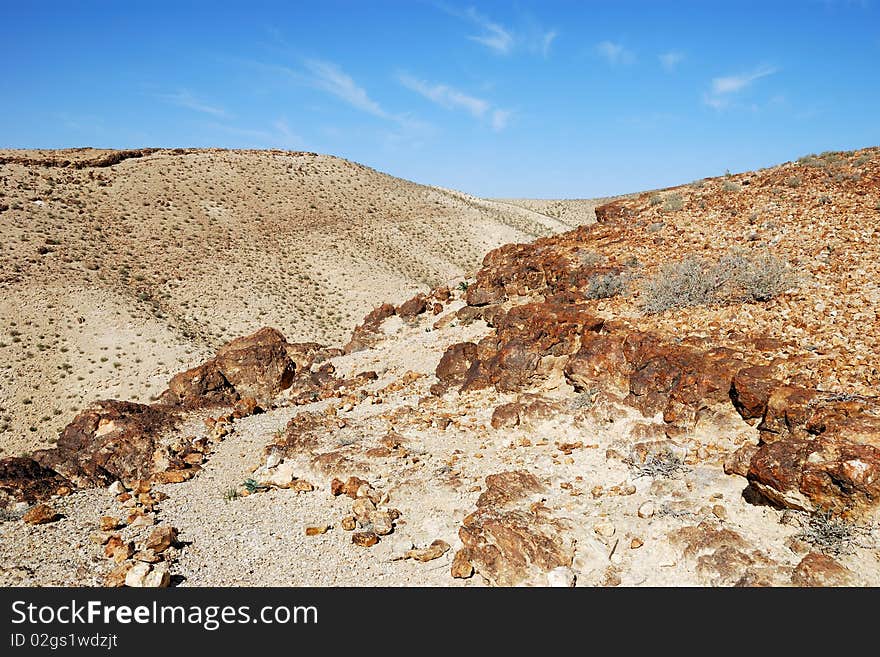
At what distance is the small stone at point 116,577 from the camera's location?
7.86m

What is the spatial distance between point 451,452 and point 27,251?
30.2 meters

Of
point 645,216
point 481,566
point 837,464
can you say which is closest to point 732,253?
point 645,216

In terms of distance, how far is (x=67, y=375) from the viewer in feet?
72.6

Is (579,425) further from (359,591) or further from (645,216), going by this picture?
(645,216)

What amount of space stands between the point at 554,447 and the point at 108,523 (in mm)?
7906

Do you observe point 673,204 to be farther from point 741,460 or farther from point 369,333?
point 741,460

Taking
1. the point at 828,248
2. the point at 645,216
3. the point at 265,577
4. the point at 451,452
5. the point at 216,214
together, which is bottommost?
the point at 265,577

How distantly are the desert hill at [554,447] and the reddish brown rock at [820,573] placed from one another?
21 millimetres

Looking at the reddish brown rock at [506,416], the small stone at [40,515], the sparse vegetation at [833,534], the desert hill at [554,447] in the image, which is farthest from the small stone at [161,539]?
the sparse vegetation at [833,534]

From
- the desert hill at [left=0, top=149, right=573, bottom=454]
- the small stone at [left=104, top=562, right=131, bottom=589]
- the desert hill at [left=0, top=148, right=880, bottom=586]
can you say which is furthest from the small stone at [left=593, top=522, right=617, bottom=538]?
the desert hill at [left=0, top=149, right=573, bottom=454]

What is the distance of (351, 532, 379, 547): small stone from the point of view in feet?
28.2

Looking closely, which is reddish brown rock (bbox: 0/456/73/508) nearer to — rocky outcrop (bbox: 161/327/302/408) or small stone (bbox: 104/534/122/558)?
small stone (bbox: 104/534/122/558)

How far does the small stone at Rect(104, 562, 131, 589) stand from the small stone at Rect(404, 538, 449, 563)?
4.05m

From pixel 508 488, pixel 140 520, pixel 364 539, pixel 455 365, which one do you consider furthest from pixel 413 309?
pixel 364 539
